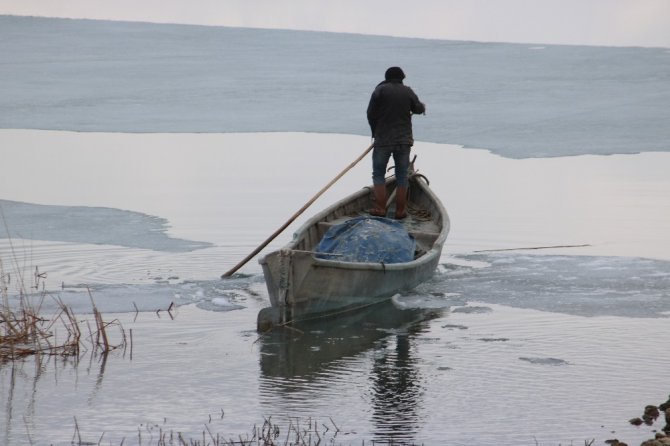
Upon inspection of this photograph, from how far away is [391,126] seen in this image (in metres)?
11.8

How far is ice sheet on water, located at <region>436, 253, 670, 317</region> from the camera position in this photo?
9.66 m

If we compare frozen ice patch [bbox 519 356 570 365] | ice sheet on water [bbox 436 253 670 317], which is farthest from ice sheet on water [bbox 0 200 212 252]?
frozen ice patch [bbox 519 356 570 365]

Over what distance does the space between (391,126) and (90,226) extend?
3.41 meters

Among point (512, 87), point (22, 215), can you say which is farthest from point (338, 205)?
point (512, 87)

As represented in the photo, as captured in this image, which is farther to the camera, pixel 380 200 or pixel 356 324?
pixel 380 200

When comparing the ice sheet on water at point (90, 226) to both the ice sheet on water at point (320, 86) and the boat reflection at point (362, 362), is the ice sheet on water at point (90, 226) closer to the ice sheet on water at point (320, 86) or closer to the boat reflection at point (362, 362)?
the boat reflection at point (362, 362)

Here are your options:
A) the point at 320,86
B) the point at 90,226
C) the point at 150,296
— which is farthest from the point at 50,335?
the point at 320,86

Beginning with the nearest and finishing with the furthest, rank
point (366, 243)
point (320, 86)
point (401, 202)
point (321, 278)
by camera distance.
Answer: point (321, 278) → point (366, 243) → point (401, 202) → point (320, 86)

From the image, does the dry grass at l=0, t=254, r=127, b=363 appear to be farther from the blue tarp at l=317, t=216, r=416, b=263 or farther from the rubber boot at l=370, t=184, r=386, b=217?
the rubber boot at l=370, t=184, r=386, b=217

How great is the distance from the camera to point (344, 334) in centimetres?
891

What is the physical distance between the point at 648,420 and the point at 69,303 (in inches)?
183

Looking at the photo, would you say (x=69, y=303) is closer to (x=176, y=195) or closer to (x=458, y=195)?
(x=176, y=195)

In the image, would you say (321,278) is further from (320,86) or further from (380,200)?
(320,86)

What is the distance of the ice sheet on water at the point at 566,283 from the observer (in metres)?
9.66
